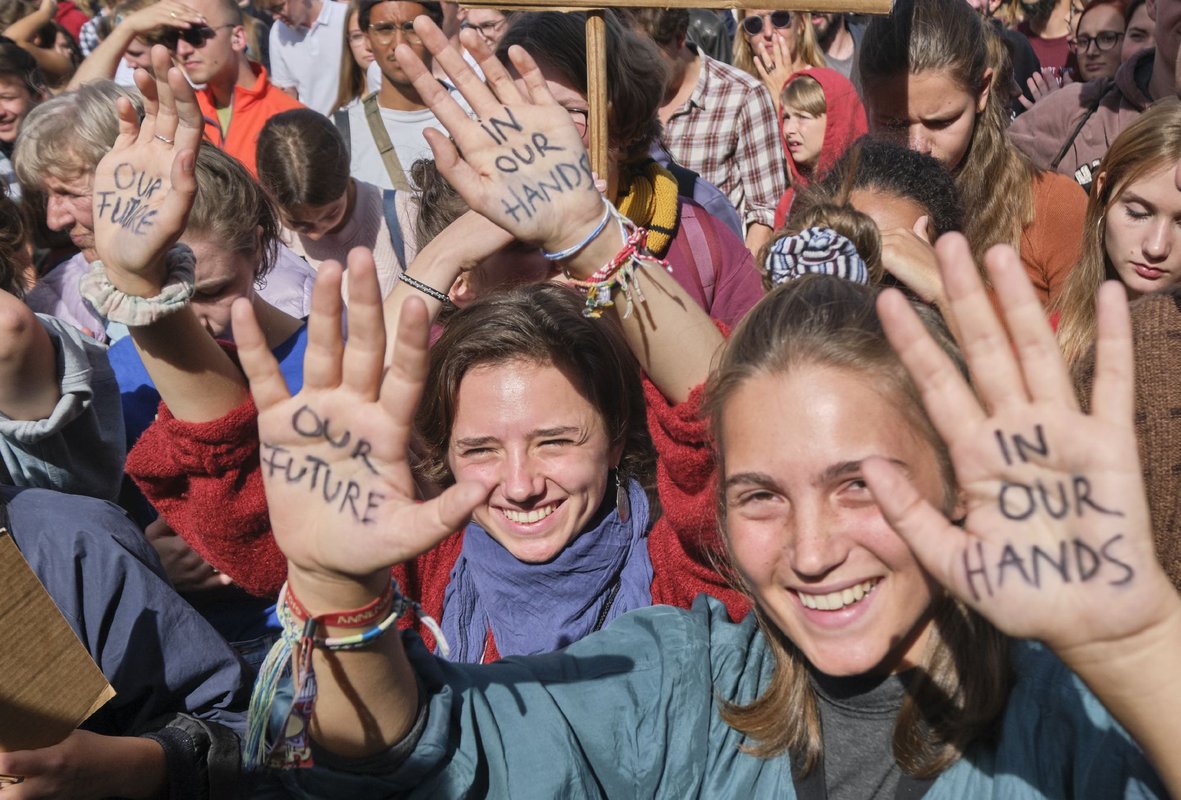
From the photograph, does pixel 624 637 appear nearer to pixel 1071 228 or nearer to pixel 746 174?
pixel 1071 228

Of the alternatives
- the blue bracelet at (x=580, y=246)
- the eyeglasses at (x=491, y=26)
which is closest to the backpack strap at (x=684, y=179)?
the eyeglasses at (x=491, y=26)

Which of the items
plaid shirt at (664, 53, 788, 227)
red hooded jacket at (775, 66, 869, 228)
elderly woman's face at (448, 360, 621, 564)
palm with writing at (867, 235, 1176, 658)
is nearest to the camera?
palm with writing at (867, 235, 1176, 658)

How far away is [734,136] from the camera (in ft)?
16.4

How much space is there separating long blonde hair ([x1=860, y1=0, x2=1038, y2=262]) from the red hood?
844 millimetres

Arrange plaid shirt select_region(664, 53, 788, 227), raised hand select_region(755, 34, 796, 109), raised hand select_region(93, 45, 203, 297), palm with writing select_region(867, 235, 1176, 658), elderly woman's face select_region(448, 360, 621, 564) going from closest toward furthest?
palm with writing select_region(867, 235, 1176, 658), raised hand select_region(93, 45, 203, 297), elderly woman's face select_region(448, 360, 621, 564), plaid shirt select_region(664, 53, 788, 227), raised hand select_region(755, 34, 796, 109)

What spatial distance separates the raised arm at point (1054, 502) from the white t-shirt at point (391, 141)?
3669 mm

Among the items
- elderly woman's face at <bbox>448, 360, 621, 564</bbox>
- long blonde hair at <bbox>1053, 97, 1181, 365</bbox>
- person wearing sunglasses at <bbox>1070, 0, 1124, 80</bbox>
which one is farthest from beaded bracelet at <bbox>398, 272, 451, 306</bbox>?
person wearing sunglasses at <bbox>1070, 0, 1124, 80</bbox>

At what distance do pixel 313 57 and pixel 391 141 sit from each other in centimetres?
196

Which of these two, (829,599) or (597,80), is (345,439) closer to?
(829,599)

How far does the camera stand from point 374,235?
4.34m

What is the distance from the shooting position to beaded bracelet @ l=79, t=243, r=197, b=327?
2.29m

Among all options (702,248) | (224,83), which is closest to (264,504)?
(702,248)

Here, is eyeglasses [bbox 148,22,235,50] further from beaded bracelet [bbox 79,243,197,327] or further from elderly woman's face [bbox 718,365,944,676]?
elderly woman's face [bbox 718,365,944,676]

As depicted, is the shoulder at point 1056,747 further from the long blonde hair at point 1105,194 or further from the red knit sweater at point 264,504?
the long blonde hair at point 1105,194
